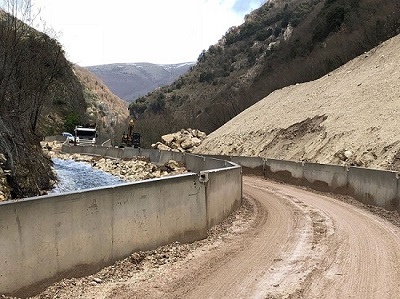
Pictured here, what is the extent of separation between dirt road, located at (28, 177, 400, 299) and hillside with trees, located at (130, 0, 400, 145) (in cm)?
2858

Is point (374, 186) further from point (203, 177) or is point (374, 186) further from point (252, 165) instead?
point (252, 165)

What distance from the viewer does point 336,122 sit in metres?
22.7

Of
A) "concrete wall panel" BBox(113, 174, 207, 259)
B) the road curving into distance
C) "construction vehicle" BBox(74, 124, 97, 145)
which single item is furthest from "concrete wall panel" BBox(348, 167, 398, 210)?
"construction vehicle" BBox(74, 124, 97, 145)

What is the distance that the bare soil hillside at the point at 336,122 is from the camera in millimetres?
18094

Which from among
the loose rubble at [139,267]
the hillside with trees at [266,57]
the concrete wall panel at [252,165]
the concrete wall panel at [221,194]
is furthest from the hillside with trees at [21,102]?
the hillside with trees at [266,57]

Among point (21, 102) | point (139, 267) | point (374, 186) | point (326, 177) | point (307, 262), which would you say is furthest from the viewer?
point (21, 102)

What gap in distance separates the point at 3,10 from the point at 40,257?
1729 centimetres

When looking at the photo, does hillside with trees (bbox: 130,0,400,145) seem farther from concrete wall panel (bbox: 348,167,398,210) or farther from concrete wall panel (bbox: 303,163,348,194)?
concrete wall panel (bbox: 348,167,398,210)

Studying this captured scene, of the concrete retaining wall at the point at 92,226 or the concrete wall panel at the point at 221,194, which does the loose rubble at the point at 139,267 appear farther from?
the concrete wall panel at the point at 221,194

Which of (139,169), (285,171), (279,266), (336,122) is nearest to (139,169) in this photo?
(139,169)

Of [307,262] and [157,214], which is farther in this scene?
[157,214]

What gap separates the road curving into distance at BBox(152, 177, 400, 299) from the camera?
552cm

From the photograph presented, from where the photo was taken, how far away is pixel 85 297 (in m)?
5.18

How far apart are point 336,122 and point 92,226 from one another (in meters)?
19.0
